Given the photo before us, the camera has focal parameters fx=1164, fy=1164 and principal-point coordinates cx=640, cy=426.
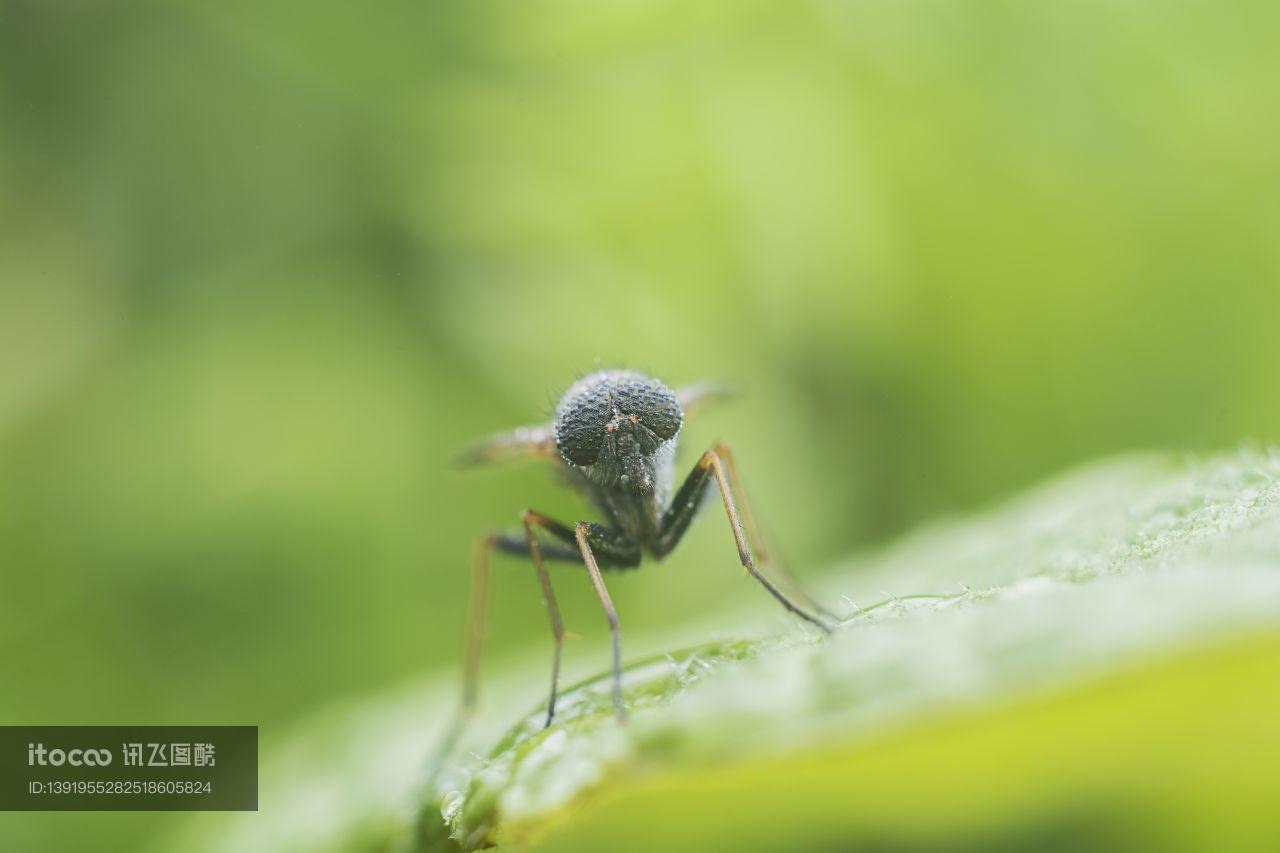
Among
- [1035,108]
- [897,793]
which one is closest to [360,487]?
[1035,108]

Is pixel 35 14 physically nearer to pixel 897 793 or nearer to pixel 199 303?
pixel 199 303

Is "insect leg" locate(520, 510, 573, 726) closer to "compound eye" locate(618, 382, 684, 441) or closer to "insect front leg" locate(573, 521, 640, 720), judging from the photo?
"insect front leg" locate(573, 521, 640, 720)

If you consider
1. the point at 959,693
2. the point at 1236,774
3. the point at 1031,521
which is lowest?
the point at 1236,774

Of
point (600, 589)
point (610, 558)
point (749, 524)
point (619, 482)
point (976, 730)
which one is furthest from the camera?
point (749, 524)

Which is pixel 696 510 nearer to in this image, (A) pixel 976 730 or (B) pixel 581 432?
(B) pixel 581 432

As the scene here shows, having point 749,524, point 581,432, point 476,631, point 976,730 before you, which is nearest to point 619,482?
point 581,432

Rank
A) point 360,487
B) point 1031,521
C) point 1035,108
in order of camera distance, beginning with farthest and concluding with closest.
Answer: point 360,487, point 1035,108, point 1031,521

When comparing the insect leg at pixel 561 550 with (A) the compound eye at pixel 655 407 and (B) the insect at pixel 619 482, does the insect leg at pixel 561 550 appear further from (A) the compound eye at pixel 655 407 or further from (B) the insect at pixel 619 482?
(A) the compound eye at pixel 655 407

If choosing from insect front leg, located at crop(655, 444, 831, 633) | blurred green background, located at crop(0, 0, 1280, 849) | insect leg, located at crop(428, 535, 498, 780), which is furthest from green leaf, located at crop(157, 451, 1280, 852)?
blurred green background, located at crop(0, 0, 1280, 849)
